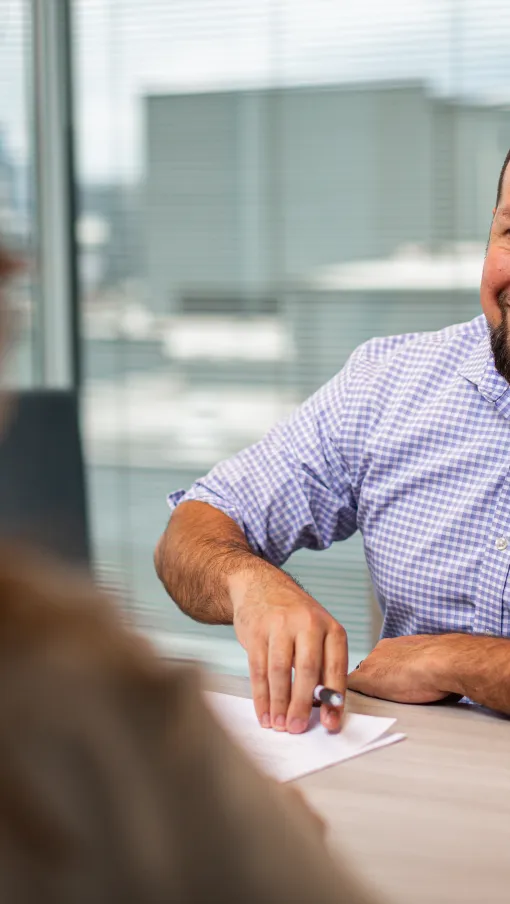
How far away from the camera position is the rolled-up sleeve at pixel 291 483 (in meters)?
1.60

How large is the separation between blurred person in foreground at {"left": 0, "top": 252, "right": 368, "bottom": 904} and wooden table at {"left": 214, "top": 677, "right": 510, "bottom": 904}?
42 centimetres

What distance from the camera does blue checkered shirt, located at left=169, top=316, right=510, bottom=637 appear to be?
142 cm

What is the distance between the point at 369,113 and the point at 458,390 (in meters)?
1.39

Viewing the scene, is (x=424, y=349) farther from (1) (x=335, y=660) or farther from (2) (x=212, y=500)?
(1) (x=335, y=660)

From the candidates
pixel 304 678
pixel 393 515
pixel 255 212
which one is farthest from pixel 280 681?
pixel 255 212

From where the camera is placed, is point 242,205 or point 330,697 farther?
point 242,205

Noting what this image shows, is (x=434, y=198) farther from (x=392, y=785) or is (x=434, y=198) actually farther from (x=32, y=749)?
(x=32, y=749)

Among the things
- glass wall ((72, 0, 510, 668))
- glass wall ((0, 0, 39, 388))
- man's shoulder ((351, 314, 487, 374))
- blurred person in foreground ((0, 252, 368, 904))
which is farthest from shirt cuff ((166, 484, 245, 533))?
glass wall ((0, 0, 39, 388))

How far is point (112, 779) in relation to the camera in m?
0.26

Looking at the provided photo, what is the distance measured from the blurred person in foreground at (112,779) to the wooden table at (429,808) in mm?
425

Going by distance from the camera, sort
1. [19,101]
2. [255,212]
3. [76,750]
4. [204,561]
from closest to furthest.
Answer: [76,750]
[204,561]
[255,212]
[19,101]

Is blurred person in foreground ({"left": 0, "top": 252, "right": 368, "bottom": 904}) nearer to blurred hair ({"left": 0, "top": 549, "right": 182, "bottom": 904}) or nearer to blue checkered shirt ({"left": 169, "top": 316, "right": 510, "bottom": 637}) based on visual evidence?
blurred hair ({"left": 0, "top": 549, "right": 182, "bottom": 904})

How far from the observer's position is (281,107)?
9.08ft

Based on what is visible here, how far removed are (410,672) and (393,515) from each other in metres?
0.39
